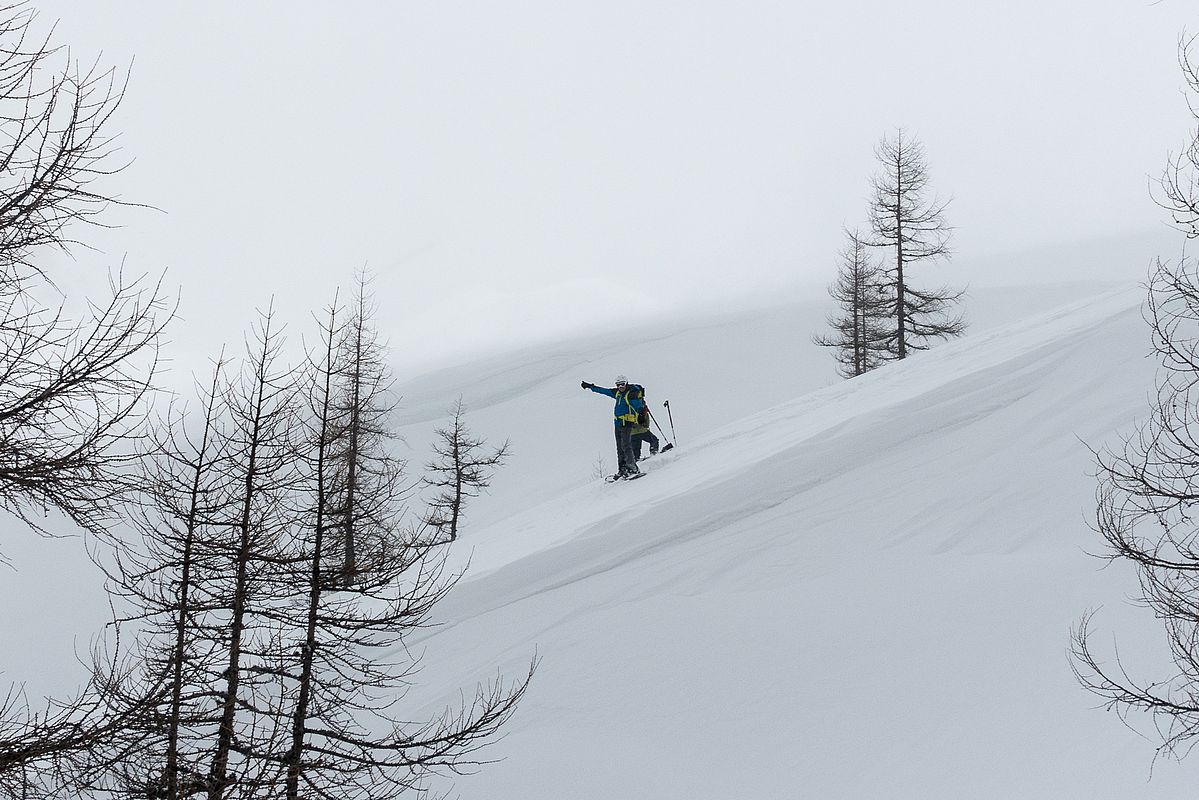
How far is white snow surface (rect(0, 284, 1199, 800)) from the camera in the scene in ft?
30.0

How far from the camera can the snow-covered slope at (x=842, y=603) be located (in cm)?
913

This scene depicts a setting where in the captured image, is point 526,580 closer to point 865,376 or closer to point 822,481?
point 822,481

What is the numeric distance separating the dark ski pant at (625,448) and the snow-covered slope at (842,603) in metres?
0.43

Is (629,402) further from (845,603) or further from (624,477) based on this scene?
(845,603)

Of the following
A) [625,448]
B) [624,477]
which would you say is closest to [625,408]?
[625,448]

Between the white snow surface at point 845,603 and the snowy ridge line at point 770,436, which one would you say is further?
the snowy ridge line at point 770,436

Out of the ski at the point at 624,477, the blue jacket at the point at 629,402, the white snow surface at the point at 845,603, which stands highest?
the blue jacket at the point at 629,402

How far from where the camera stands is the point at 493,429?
5212 centimetres

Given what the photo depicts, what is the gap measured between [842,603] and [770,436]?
8.53 meters

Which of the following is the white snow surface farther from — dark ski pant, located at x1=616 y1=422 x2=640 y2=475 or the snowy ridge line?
dark ski pant, located at x1=616 y1=422 x2=640 y2=475

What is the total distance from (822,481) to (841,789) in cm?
850

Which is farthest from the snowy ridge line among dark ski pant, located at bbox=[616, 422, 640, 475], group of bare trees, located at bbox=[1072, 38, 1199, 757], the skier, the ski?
group of bare trees, located at bbox=[1072, 38, 1199, 757]

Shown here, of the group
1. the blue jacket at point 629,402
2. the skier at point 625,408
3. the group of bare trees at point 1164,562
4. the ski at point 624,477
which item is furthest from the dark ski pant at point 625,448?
the group of bare trees at point 1164,562

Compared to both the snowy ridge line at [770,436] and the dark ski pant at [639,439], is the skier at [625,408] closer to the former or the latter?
the dark ski pant at [639,439]
